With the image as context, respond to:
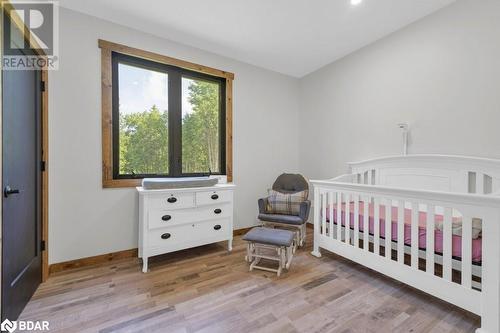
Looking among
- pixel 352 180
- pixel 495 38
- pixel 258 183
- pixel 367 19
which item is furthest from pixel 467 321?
pixel 367 19

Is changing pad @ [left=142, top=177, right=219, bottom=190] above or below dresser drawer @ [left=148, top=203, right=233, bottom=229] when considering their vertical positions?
above

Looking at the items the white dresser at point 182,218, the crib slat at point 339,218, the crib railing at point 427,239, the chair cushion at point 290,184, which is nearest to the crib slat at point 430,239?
the crib railing at point 427,239

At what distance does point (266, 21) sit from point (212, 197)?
2.08 meters

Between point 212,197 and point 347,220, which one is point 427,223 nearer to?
point 347,220

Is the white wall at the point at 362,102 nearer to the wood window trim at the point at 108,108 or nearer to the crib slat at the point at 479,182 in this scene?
the wood window trim at the point at 108,108

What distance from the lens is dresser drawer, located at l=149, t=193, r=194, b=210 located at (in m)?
2.26

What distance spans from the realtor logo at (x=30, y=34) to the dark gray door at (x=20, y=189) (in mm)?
98

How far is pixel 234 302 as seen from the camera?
1.72 m

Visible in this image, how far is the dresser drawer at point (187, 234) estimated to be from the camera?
2.29 meters

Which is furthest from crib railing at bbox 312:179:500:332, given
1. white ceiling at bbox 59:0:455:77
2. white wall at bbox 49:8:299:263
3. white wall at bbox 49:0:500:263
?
white wall at bbox 49:8:299:263

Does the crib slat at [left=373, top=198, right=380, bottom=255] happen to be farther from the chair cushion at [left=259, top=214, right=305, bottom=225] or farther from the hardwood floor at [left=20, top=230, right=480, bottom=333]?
the chair cushion at [left=259, top=214, right=305, bottom=225]

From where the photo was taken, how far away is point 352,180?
3.04 m

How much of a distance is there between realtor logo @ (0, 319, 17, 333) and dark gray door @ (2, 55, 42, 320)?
3 cm

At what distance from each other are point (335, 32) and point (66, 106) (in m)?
3.07
